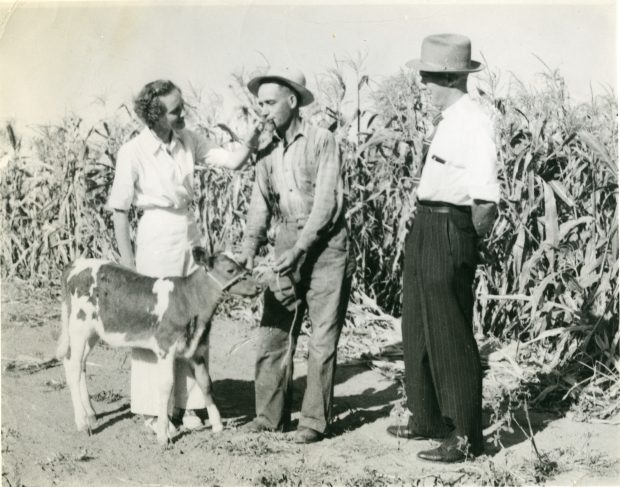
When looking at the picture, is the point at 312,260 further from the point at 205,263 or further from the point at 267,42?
the point at 267,42

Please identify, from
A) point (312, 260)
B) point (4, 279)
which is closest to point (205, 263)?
point (312, 260)

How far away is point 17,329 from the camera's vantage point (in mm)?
8039

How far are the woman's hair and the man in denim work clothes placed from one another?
0.55 m

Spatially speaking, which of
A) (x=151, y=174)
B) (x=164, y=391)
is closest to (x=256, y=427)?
(x=164, y=391)

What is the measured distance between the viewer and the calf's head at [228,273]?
4926 mm

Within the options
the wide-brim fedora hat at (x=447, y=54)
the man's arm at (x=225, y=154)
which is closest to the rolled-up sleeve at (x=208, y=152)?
the man's arm at (x=225, y=154)

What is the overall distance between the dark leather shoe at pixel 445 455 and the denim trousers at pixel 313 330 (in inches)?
29.1

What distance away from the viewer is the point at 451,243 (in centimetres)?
464

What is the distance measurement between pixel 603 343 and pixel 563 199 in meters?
1.21

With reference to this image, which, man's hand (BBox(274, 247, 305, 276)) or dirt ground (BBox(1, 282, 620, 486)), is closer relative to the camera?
dirt ground (BBox(1, 282, 620, 486))

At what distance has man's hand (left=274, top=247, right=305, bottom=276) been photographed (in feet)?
16.0

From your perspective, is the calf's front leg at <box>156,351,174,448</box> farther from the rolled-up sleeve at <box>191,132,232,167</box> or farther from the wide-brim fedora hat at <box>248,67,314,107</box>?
the wide-brim fedora hat at <box>248,67,314,107</box>

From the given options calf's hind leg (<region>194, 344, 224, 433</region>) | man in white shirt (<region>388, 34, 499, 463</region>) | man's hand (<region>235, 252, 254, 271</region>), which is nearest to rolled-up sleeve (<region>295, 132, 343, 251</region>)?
man's hand (<region>235, 252, 254, 271</region>)

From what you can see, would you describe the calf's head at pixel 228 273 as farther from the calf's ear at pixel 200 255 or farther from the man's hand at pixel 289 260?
the man's hand at pixel 289 260
